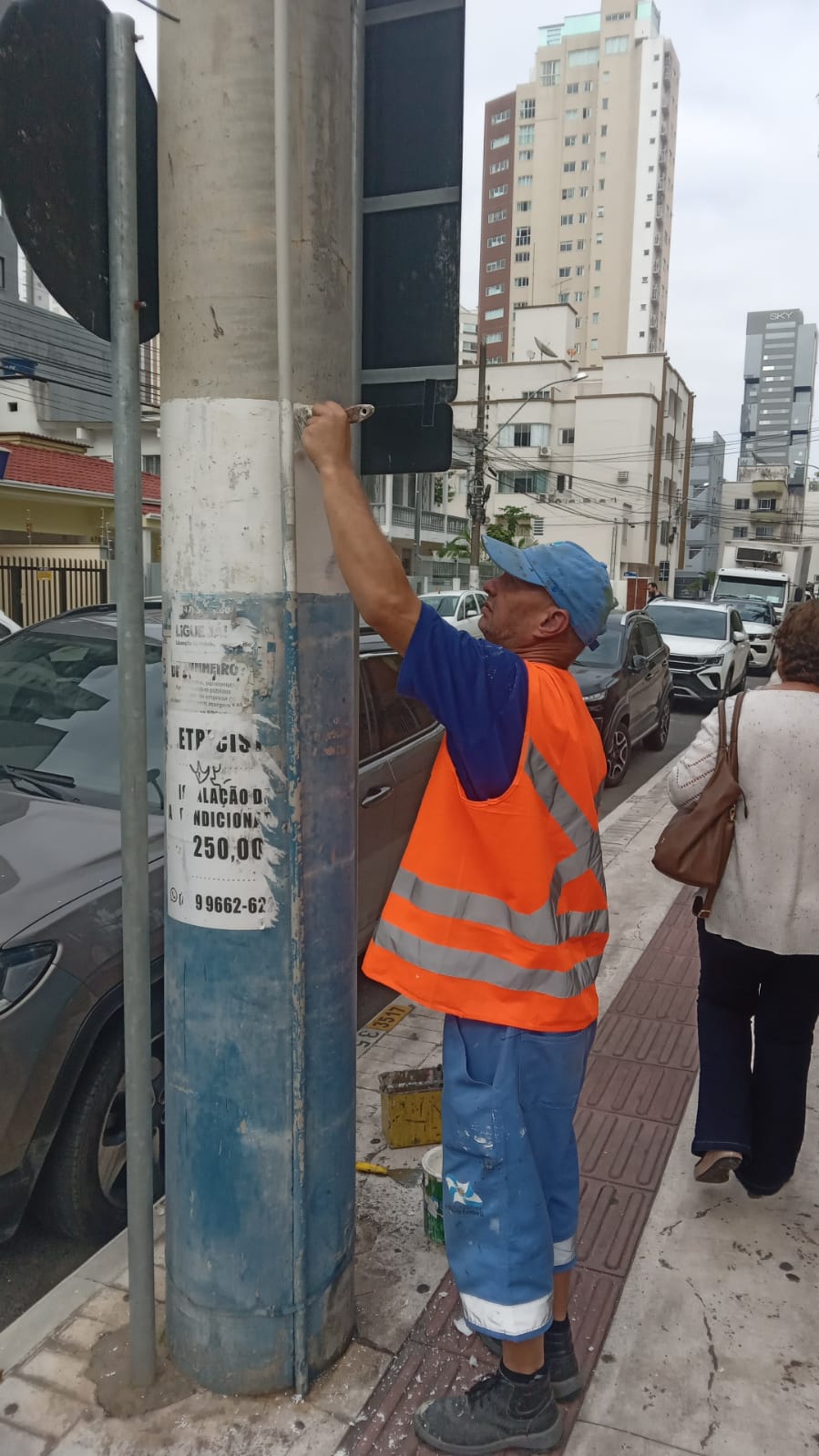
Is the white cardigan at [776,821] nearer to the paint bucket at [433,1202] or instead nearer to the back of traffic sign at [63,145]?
the paint bucket at [433,1202]

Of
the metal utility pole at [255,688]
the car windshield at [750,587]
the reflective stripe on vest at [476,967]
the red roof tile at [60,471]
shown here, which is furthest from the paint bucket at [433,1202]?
the car windshield at [750,587]

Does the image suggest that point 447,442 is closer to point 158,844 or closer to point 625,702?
point 158,844

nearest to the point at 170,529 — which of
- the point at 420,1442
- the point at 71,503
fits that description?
the point at 420,1442

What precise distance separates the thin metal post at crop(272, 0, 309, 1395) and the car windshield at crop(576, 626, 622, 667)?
8766mm

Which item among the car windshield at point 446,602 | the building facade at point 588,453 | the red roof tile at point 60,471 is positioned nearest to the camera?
the red roof tile at point 60,471

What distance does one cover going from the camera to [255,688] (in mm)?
2209

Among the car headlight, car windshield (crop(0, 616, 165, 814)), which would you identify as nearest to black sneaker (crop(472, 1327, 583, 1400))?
the car headlight

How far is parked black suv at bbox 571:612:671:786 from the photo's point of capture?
10.4m

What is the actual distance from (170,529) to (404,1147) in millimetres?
2286

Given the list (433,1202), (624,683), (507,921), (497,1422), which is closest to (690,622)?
(624,683)

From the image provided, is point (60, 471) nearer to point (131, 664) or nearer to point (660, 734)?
point (660, 734)

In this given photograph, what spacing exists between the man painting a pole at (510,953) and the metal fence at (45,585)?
1789 cm

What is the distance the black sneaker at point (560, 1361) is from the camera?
2504 mm

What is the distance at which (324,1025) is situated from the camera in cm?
239
